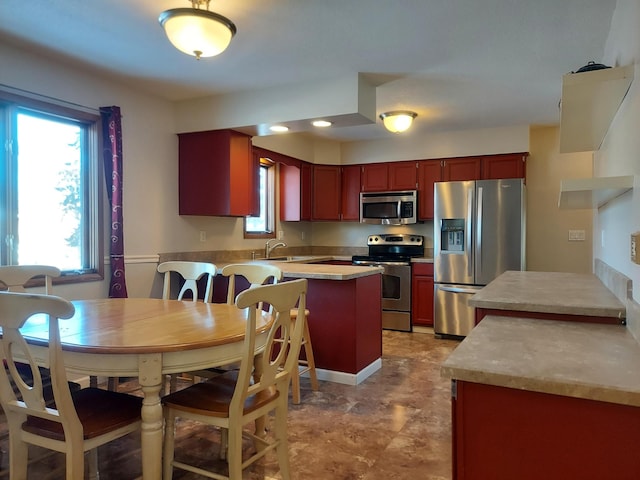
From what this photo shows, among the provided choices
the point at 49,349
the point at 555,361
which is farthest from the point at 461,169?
the point at 49,349

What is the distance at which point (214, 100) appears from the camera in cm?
382

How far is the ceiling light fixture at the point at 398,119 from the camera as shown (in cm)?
420

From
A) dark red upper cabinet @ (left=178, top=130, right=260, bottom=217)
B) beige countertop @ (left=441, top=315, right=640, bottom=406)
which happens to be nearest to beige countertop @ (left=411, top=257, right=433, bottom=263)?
dark red upper cabinet @ (left=178, top=130, right=260, bottom=217)

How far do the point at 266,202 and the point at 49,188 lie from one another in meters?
2.66

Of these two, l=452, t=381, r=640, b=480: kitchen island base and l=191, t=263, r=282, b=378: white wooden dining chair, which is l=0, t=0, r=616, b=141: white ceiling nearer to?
l=191, t=263, r=282, b=378: white wooden dining chair

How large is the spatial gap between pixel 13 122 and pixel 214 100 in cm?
151

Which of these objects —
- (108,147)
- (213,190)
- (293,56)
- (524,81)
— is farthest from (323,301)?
(524,81)

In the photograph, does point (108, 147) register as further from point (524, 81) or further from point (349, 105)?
point (524, 81)

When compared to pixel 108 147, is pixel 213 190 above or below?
below

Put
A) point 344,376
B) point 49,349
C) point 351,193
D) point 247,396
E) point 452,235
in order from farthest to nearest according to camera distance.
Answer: point 351,193 → point 452,235 → point 344,376 → point 247,396 → point 49,349

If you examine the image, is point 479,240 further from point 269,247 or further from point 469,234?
point 269,247

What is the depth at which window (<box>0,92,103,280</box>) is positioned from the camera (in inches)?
111

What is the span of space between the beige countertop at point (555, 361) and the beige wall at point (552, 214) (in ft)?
12.4

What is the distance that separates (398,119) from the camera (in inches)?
166
